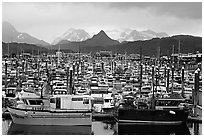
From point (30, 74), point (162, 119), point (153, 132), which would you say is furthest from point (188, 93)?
point (30, 74)

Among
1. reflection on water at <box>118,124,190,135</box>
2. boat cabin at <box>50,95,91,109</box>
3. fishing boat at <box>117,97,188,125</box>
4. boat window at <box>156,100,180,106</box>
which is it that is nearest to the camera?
reflection on water at <box>118,124,190,135</box>

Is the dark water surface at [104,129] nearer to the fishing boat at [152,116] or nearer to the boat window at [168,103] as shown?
the fishing boat at [152,116]

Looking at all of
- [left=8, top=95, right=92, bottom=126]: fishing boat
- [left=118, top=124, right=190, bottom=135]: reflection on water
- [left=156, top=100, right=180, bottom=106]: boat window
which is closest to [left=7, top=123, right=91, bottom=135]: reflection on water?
[left=8, top=95, right=92, bottom=126]: fishing boat

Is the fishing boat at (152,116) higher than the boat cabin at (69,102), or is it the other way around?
the boat cabin at (69,102)

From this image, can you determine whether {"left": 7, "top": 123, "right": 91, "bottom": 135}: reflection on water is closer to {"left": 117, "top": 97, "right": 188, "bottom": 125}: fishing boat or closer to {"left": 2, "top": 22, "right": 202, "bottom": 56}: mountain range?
{"left": 117, "top": 97, "right": 188, "bottom": 125}: fishing boat

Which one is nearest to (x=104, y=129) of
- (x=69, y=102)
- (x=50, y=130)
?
Result: (x=69, y=102)

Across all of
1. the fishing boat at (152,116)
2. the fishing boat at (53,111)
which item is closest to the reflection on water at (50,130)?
the fishing boat at (53,111)

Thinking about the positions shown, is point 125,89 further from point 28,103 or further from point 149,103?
point 28,103

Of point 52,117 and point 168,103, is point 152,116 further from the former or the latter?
point 52,117
